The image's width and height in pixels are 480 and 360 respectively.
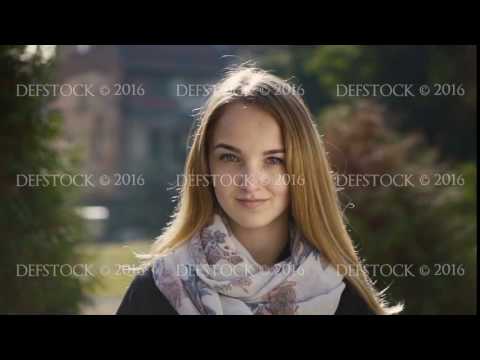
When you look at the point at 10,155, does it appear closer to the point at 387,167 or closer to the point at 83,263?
the point at 83,263

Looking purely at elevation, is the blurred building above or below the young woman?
above

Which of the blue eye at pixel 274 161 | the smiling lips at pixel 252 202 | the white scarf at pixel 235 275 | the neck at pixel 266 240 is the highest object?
the blue eye at pixel 274 161

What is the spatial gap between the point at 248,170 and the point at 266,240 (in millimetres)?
227

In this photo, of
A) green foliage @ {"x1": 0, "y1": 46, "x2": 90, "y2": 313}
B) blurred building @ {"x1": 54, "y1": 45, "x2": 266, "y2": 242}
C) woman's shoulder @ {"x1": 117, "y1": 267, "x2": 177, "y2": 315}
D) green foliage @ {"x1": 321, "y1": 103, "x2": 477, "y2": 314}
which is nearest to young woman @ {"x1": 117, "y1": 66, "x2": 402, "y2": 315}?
woman's shoulder @ {"x1": 117, "y1": 267, "x2": 177, "y2": 315}

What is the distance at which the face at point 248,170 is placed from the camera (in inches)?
82.2

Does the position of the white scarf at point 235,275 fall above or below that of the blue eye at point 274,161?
below

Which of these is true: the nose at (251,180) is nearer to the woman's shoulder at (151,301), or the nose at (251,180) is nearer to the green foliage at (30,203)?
the woman's shoulder at (151,301)

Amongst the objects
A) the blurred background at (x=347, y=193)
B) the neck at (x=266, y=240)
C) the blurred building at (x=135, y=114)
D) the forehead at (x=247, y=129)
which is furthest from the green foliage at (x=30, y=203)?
the blurred building at (x=135, y=114)

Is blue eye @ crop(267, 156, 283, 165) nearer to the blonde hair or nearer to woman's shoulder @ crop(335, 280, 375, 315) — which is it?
the blonde hair

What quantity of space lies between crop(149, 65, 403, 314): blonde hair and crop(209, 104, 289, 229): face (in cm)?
3

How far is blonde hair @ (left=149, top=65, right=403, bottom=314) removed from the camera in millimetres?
2043

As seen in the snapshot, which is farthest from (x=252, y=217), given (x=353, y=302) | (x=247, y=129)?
(x=353, y=302)
